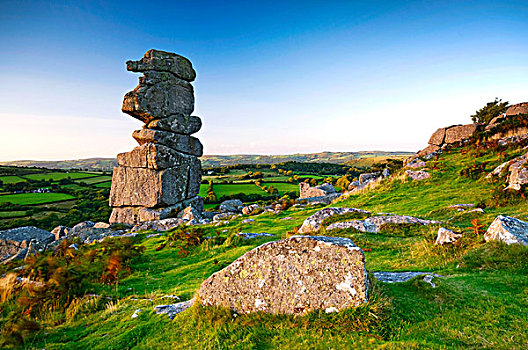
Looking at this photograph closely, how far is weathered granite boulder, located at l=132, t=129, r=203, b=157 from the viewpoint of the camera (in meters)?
27.6

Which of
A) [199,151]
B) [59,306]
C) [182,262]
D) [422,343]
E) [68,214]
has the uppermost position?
[199,151]

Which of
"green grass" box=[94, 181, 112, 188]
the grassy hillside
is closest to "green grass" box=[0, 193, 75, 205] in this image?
"green grass" box=[94, 181, 112, 188]

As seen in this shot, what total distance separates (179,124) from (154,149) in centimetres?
448

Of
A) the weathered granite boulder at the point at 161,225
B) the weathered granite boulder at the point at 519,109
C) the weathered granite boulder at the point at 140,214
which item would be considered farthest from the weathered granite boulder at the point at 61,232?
the weathered granite boulder at the point at 519,109

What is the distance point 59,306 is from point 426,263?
435 inches

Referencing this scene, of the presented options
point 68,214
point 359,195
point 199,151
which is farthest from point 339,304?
point 68,214

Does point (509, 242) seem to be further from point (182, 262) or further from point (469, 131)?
point (469, 131)

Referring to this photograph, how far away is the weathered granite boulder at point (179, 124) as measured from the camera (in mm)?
28109

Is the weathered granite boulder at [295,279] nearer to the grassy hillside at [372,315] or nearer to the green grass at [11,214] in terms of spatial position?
the grassy hillside at [372,315]

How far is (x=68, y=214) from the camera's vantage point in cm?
3966

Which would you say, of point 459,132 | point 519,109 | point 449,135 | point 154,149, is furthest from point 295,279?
point 519,109

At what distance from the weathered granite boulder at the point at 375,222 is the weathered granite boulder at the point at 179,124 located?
76.4ft

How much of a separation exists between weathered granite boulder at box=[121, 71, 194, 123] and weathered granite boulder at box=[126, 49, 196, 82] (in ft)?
1.77

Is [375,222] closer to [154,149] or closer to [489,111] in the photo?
[154,149]
